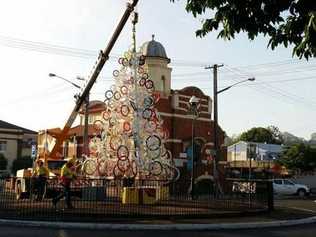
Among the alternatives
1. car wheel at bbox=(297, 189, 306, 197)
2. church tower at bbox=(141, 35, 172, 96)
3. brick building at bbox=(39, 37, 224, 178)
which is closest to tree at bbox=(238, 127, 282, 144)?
brick building at bbox=(39, 37, 224, 178)

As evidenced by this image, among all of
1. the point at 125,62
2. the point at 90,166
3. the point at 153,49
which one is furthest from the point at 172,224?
the point at 153,49

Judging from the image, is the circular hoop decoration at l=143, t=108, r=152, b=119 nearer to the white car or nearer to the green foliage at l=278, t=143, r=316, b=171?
the white car

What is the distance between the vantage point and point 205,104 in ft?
180

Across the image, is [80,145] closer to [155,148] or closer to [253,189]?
[155,148]

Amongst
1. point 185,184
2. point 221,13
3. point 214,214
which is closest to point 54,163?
point 185,184

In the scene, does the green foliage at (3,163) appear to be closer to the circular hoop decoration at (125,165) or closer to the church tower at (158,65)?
the church tower at (158,65)

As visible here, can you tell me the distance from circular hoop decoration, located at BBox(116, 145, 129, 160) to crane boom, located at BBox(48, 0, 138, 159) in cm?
714

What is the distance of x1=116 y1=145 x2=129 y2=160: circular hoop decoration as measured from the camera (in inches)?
1063

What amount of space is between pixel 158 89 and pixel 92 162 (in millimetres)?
26114

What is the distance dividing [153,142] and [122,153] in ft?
5.81

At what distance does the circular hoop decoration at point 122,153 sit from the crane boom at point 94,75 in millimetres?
7141

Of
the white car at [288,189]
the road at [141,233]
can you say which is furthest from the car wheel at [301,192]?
the road at [141,233]

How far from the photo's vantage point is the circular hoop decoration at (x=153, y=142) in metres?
27.8

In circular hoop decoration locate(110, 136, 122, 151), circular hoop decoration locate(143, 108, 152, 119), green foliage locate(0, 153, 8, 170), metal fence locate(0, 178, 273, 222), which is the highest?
circular hoop decoration locate(143, 108, 152, 119)
